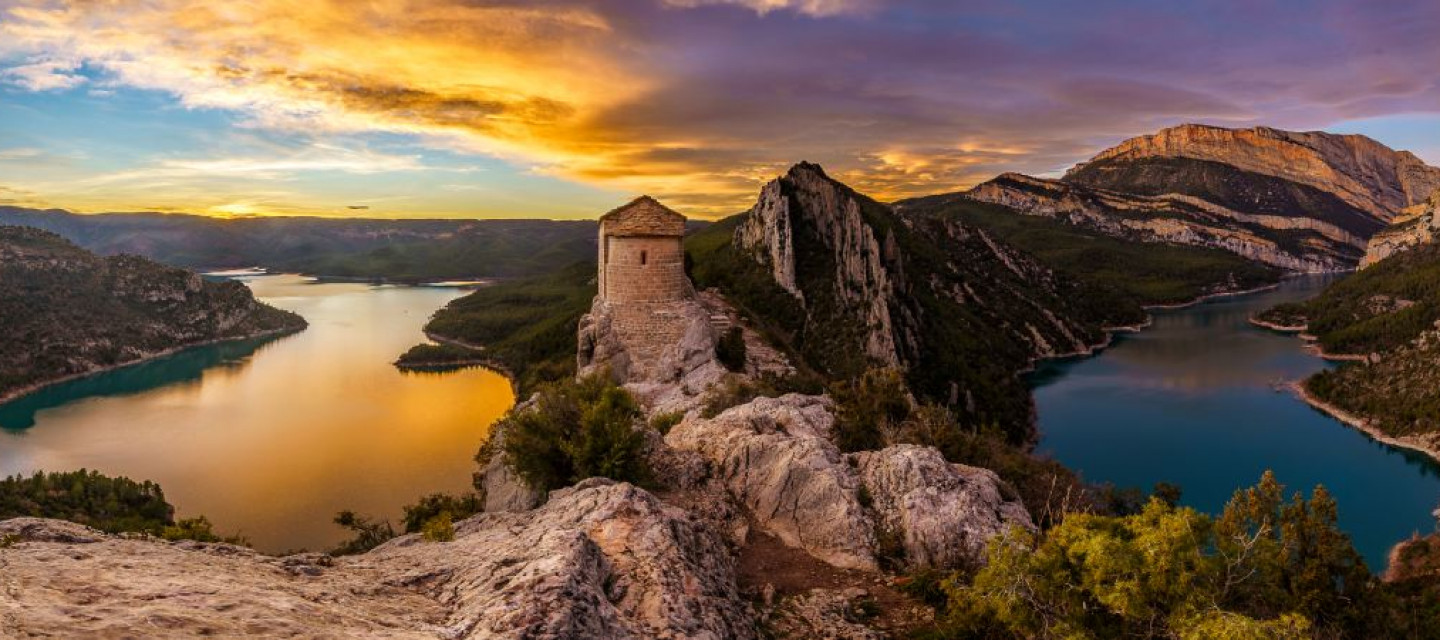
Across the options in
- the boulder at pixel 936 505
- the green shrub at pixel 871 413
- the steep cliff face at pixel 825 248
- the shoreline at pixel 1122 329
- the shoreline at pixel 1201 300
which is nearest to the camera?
the boulder at pixel 936 505

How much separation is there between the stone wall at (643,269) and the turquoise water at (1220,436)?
47845 millimetres

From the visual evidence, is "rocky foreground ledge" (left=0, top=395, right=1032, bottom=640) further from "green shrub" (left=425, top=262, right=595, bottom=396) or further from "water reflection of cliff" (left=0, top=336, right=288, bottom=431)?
"water reflection of cliff" (left=0, top=336, right=288, bottom=431)

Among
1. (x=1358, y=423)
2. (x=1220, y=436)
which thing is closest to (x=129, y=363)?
(x=1220, y=436)

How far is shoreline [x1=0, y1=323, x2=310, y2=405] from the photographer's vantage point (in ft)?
300

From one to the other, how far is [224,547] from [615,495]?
4.97 m

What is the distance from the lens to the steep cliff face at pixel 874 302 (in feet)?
221

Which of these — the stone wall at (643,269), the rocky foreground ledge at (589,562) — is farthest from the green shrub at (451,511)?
the stone wall at (643,269)

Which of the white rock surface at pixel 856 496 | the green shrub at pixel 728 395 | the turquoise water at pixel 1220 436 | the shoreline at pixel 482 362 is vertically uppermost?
the green shrub at pixel 728 395

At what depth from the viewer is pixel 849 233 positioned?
75812 millimetres

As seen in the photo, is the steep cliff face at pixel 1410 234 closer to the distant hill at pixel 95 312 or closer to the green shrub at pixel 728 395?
the green shrub at pixel 728 395

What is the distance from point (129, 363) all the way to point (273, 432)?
211 ft

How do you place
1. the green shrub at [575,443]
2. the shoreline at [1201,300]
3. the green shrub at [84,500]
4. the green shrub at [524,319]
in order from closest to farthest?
the green shrub at [575,443], the green shrub at [84,500], the green shrub at [524,319], the shoreline at [1201,300]

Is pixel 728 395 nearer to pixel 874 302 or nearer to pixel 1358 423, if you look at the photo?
pixel 874 302

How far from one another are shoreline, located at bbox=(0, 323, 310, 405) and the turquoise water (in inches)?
4893
